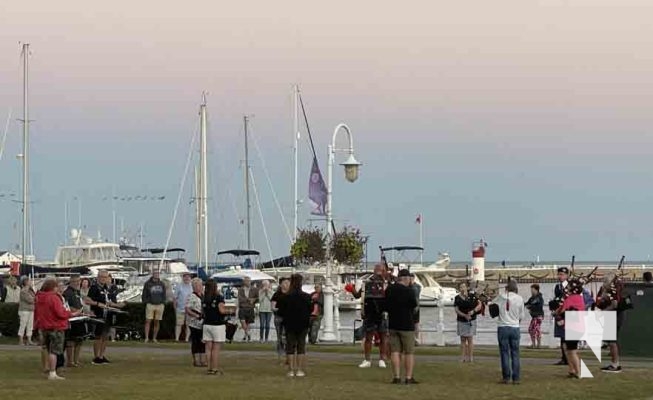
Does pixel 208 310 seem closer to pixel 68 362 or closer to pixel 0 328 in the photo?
pixel 68 362

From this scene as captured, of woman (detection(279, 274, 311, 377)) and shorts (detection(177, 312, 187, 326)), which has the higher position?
woman (detection(279, 274, 311, 377))

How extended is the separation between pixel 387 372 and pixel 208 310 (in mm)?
3557

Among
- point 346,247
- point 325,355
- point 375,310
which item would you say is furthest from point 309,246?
point 375,310

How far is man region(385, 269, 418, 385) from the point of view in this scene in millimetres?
19359

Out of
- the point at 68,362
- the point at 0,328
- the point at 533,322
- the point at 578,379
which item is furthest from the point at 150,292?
the point at 578,379

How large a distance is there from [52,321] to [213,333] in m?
2.85

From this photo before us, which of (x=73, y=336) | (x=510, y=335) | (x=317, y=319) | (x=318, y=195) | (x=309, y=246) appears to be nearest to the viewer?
(x=510, y=335)

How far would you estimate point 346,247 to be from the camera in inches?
1481

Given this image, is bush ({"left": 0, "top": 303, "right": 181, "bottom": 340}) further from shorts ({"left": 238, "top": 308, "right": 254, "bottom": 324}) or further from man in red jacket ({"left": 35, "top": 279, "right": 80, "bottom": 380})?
man in red jacket ({"left": 35, "top": 279, "right": 80, "bottom": 380})

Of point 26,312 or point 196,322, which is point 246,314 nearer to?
point 26,312

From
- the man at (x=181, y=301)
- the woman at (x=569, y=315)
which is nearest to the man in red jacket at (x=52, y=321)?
the woman at (x=569, y=315)

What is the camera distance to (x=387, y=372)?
2144 cm

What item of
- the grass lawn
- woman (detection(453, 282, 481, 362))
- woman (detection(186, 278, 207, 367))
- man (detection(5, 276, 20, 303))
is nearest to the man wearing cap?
the grass lawn

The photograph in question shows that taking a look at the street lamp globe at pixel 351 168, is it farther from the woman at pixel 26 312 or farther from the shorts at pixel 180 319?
the woman at pixel 26 312
